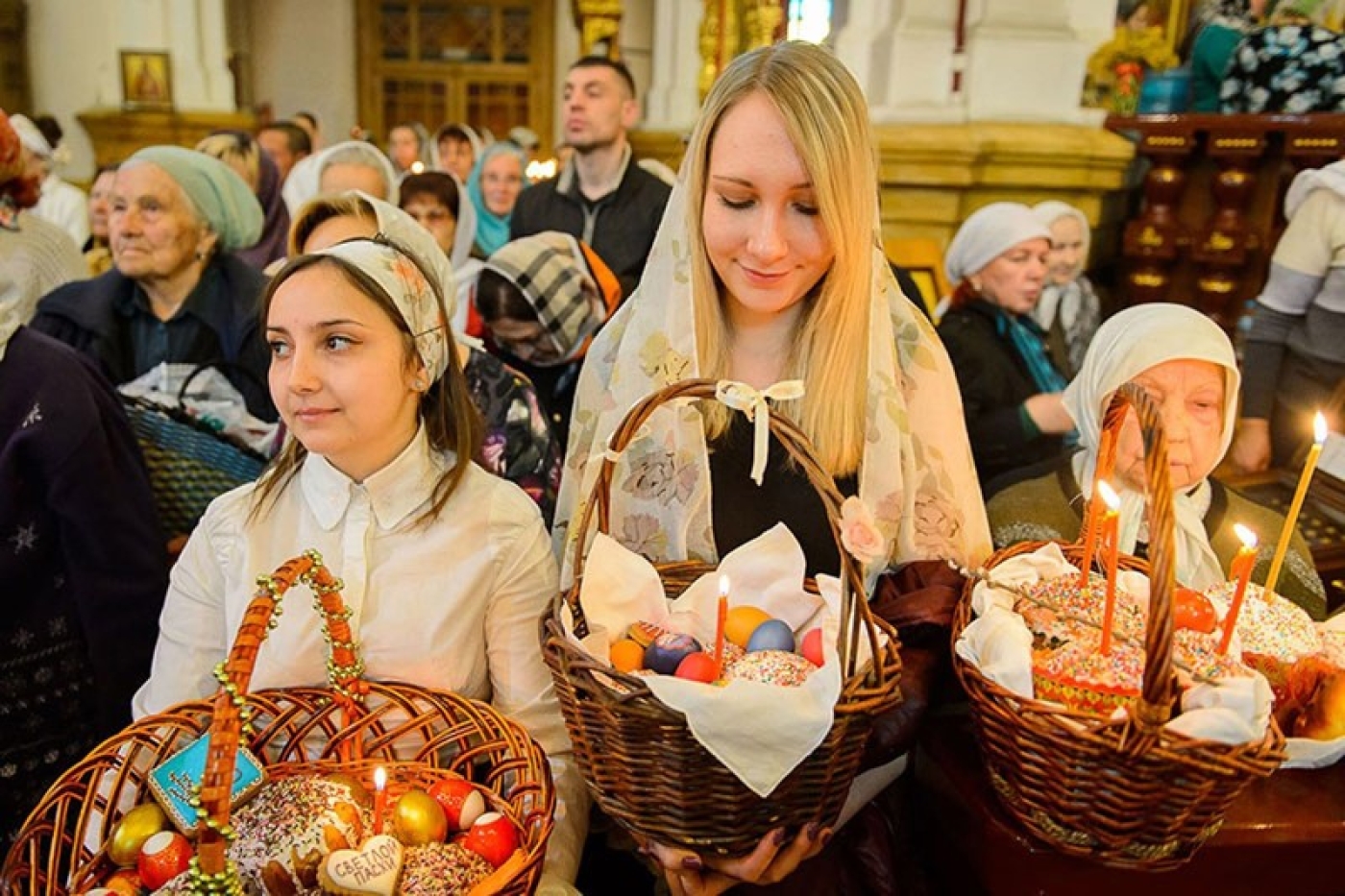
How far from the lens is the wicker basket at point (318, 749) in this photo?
118cm

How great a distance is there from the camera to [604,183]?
165 inches

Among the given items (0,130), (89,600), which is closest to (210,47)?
(0,130)

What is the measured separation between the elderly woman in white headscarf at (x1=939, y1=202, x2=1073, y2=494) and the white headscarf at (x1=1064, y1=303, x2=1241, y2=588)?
958mm

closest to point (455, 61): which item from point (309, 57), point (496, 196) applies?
point (309, 57)

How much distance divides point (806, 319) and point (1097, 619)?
66 centimetres

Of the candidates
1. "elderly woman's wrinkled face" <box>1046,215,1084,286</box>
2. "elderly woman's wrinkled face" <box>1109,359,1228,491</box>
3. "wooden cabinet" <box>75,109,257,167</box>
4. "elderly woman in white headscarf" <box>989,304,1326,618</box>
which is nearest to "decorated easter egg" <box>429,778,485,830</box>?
"elderly woman in white headscarf" <box>989,304,1326,618</box>

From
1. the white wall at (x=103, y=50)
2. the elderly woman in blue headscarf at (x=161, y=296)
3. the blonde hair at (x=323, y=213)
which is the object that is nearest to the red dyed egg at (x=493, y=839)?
the blonde hair at (x=323, y=213)

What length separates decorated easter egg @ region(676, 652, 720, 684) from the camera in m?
1.23

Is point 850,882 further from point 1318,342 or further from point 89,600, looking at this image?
point 1318,342

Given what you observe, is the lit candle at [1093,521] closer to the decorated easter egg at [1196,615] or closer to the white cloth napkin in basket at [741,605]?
the decorated easter egg at [1196,615]

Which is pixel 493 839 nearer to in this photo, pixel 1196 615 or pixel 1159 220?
pixel 1196 615

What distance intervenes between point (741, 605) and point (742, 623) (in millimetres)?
57

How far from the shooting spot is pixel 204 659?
5.05ft

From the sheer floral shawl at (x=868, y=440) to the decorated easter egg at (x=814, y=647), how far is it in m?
0.28
